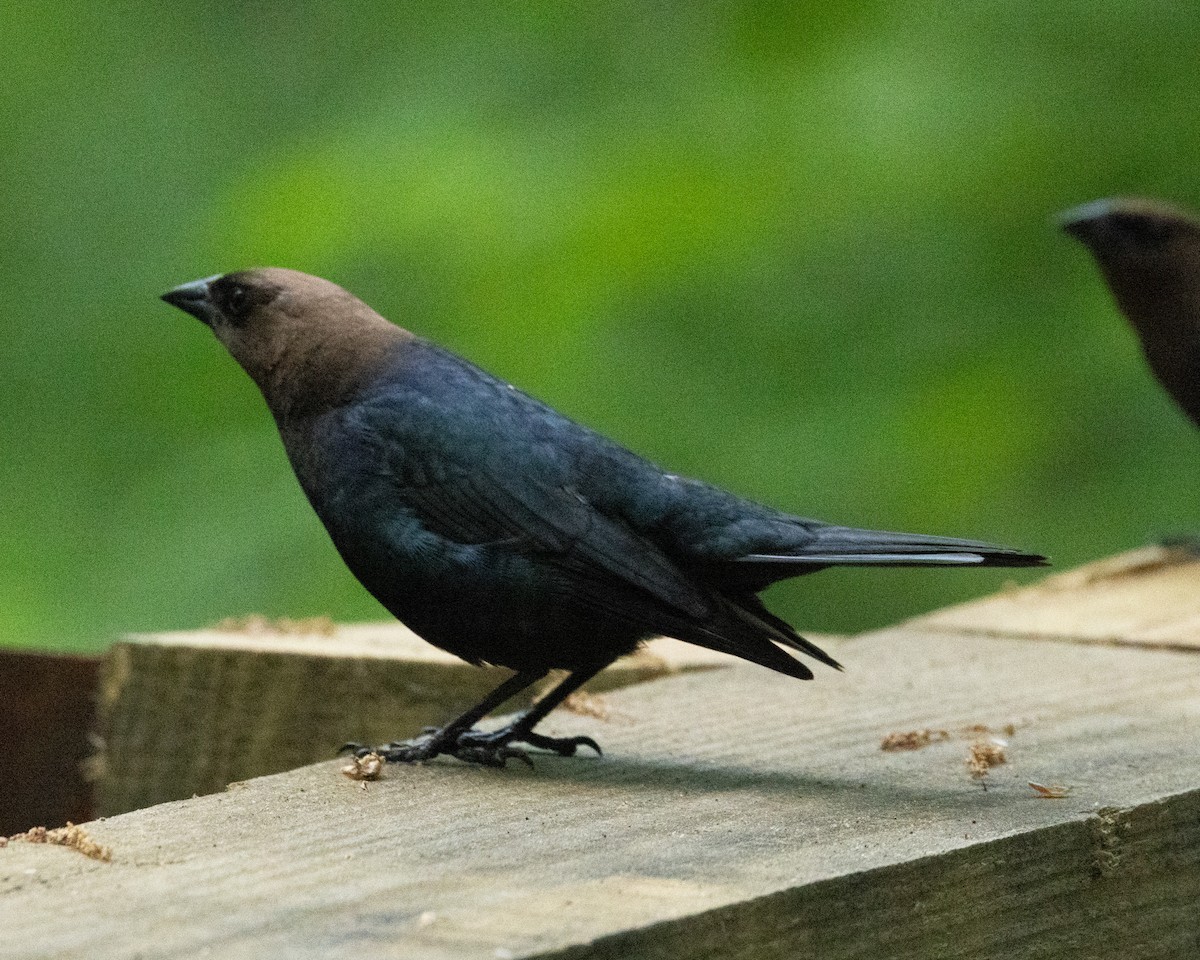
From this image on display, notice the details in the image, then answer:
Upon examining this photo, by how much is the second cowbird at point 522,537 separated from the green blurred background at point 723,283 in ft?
6.60

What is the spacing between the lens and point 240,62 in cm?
723

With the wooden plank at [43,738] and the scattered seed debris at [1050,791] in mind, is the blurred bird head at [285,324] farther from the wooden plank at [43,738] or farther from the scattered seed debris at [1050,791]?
the scattered seed debris at [1050,791]

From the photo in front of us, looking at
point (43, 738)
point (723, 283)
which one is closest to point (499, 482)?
point (43, 738)

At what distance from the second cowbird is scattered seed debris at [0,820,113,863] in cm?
91

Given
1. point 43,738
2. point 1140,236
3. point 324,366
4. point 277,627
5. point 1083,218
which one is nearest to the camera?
point 324,366

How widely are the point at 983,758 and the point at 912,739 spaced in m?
0.26

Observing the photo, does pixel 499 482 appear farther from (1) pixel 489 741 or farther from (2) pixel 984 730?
(2) pixel 984 730

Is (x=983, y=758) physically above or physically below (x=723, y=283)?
below

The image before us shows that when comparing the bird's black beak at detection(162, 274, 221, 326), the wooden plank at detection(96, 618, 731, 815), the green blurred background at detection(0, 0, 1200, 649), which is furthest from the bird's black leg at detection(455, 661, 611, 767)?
the green blurred background at detection(0, 0, 1200, 649)

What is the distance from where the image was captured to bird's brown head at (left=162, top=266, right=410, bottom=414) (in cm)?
353

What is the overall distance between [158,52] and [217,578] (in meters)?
2.62

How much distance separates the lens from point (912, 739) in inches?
117

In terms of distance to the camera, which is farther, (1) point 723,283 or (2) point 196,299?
(1) point 723,283

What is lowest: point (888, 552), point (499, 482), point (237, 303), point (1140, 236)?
point (888, 552)
